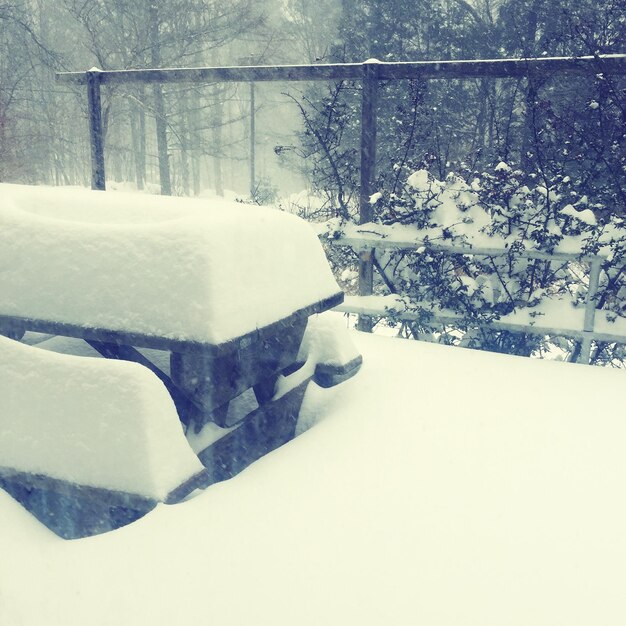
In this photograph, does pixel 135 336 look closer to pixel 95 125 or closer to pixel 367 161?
pixel 367 161

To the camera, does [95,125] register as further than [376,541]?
Yes

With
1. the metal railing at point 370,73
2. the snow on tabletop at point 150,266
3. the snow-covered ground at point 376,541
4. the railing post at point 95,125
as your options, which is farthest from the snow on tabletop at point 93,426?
the railing post at point 95,125

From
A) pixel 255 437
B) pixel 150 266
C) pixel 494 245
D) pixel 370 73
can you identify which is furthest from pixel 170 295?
pixel 370 73

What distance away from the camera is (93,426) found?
7.57ft

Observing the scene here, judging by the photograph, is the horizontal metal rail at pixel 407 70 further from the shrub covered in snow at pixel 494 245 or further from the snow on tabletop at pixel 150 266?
the snow on tabletop at pixel 150 266

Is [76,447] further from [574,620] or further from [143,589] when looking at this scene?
[574,620]

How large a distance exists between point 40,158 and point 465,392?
86.6 ft

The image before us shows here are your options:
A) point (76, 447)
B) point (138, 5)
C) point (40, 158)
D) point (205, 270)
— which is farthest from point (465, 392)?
point (40, 158)

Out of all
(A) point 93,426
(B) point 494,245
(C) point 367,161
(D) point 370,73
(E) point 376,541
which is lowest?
(E) point 376,541

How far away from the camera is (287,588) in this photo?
6.15ft

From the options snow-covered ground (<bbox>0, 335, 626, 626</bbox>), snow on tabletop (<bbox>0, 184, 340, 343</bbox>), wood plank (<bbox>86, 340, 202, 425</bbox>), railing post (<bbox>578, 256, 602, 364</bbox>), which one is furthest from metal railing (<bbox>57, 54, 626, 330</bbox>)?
snow-covered ground (<bbox>0, 335, 626, 626</bbox>)

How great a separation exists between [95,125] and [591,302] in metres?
4.77

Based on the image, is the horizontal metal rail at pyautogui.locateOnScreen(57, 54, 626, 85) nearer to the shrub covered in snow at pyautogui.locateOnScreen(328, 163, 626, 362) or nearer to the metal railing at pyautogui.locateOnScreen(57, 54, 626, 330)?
the metal railing at pyautogui.locateOnScreen(57, 54, 626, 330)

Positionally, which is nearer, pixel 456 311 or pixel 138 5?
pixel 456 311
